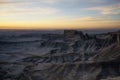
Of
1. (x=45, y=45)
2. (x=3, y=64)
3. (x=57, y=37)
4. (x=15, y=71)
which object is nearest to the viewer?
(x=15, y=71)

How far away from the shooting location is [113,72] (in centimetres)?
2869

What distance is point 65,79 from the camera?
90.0 ft

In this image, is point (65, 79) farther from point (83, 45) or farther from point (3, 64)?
point (83, 45)

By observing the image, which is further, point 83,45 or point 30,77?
point 83,45

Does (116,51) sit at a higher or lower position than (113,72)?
higher

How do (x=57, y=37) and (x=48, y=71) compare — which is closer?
(x=48, y=71)

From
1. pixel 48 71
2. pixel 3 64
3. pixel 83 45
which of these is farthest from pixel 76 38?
pixel 48 71

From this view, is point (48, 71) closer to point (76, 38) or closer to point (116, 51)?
point (116, 51)

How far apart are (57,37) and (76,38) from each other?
47.2 ft

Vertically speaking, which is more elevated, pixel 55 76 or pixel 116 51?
pixel 116 51

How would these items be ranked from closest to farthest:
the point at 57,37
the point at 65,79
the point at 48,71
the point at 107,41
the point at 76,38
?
the point at 65,79 < the point at 48,71 < the point at 107,41 < the point at 76,38 < the point at 57,37

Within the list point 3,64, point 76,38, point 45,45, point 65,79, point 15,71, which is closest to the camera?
point 65,79

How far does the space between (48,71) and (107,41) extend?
22527mm

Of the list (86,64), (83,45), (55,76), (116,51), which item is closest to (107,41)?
(83,45)
